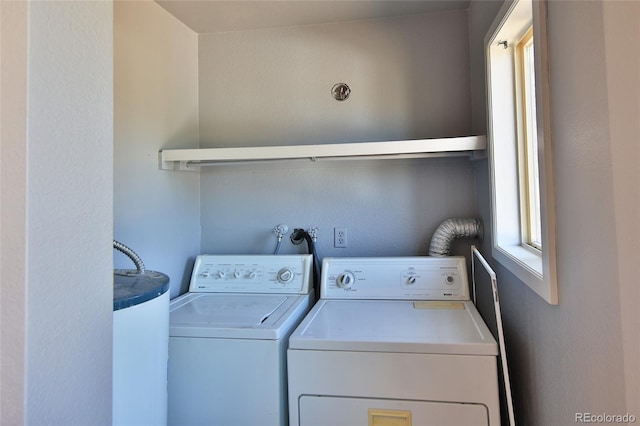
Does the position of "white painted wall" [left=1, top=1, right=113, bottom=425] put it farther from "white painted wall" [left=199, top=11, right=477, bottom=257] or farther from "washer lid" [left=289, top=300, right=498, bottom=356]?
"white painted wall" [left=199, top=11, right=477, bottom=257]

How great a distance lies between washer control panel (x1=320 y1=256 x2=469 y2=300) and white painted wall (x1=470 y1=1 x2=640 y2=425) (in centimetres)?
73

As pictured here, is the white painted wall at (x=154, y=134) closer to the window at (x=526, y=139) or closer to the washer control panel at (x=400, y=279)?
the washer control panel at (x=400, y=279)

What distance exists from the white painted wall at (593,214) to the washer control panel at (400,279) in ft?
2.41

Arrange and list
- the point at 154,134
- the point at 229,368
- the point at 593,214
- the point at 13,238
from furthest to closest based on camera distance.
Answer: the point at 154,134
the point at 229,368
the point at 593,214
the point at 13,238

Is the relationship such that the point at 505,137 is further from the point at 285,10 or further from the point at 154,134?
the point at 154,134

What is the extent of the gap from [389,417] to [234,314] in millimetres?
709

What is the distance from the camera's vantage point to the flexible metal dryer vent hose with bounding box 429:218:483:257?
1.93 meters

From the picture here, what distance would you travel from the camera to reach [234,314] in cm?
161

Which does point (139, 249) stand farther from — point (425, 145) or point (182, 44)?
point (425, 145)

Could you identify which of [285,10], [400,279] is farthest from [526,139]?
[285,10]

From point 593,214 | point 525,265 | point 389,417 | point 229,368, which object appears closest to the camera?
point 593,214

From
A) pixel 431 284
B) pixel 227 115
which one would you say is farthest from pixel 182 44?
pixel 431 284

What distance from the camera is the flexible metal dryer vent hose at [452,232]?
1928mm

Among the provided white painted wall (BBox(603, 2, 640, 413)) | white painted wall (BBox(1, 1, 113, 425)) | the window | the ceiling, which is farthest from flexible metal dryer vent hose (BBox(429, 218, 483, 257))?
white painted wall (BBox(1, 1, 113, 425))
